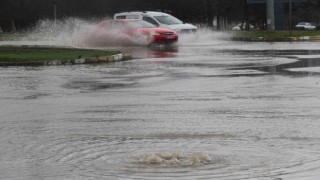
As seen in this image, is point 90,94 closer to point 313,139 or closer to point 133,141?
point 133,141

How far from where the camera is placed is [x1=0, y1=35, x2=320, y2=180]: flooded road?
7.30 metres

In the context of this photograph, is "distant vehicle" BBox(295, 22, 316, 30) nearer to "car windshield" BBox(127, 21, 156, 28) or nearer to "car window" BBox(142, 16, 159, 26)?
"car window" BBox(142, 16, 159, 26)

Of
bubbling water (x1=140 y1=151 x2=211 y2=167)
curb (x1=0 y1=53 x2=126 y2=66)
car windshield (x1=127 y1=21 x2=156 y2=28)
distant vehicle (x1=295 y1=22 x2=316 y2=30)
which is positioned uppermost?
car windshield (x1=127 y1=21 x2=156 y2=28)

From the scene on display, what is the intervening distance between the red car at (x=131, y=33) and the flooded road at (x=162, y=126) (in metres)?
18.0

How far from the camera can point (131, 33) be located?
122 feet

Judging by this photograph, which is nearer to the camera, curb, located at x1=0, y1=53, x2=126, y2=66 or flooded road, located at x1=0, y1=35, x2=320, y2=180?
flooded road, located at x1=0, y1=35, x2=320, y2=180

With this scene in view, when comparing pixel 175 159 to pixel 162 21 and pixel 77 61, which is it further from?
pixel 162 21

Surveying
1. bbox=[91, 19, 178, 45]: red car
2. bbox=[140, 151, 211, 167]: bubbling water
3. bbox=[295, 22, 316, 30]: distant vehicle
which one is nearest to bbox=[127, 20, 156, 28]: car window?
bbox=[91, 19, 178, 45]: red car

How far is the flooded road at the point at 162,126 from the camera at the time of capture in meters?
7.30

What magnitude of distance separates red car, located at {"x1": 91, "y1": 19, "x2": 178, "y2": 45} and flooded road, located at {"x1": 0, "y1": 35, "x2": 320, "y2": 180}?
18.0 meters

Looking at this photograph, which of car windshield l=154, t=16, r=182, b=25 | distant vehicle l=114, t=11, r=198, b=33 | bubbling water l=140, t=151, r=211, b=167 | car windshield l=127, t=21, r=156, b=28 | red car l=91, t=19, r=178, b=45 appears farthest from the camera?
car windshield l=154, t=16, r=182, b=25

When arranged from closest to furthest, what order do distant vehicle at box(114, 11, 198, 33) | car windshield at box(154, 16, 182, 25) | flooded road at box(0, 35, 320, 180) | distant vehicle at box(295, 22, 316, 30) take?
flooded road at box(0, 35, 320, 180)
distant vehicle at box(114, 11, 198, 33)
car windshield at box(154, 16, 182, 25)
distant vehicle at box(295, 22, 316, 30)

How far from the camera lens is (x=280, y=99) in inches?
508

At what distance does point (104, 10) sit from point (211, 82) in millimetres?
79220
